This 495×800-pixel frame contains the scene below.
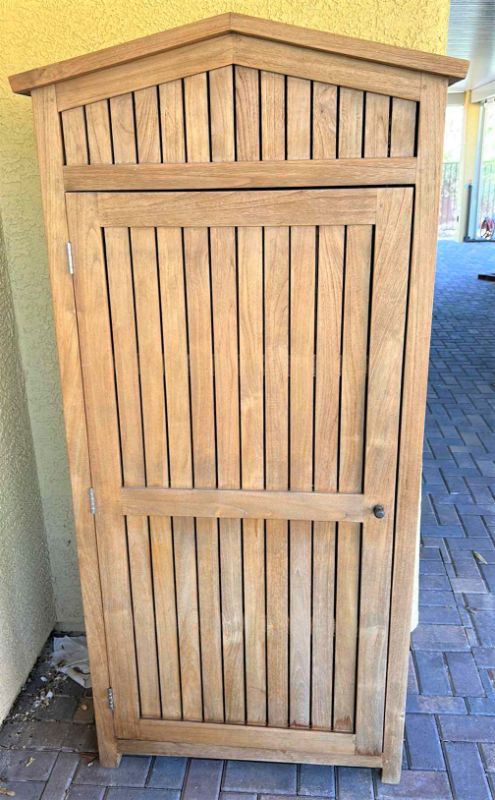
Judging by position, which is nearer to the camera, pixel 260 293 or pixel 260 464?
pixel 260 293

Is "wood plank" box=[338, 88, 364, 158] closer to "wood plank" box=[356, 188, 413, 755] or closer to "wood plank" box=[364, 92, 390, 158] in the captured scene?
"wood plank" box=[364, 92, 390, 158]

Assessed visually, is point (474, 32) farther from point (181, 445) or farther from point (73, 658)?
point (73, 658)

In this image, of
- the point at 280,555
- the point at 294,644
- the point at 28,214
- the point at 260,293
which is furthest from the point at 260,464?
the point at 28,214

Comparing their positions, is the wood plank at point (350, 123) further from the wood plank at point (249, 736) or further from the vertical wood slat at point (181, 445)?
the wood plank at point (249, 736)

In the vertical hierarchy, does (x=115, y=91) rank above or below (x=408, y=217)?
above

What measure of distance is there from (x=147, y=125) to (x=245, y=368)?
76cm

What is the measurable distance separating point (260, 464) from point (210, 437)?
185 mm

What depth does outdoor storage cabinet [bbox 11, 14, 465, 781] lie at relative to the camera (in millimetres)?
1877

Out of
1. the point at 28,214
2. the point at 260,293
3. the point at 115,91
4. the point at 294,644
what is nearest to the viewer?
the point at 115,91

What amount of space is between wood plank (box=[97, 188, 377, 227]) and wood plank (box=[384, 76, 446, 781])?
165mm

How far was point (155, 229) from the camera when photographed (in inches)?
79.0

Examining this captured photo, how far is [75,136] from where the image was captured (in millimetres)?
1962

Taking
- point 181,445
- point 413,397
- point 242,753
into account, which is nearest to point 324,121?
point 413,397

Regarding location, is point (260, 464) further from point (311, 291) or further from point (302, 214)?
point (302, 214)
